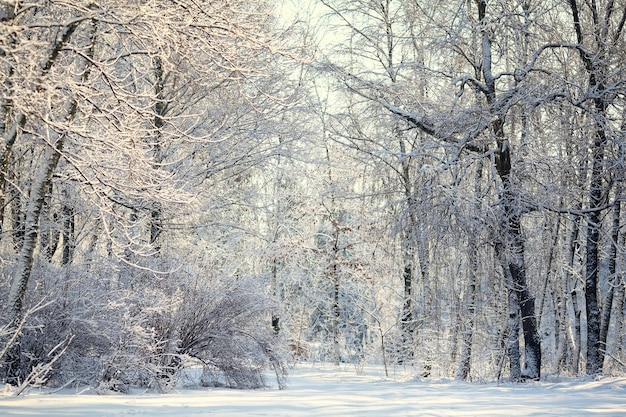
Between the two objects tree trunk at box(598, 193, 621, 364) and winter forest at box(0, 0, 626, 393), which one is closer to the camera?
winter forest at box(0, 0, 626, 393)

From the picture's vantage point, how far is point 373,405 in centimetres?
523

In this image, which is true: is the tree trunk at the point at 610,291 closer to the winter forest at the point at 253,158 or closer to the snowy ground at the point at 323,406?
the winter forest at the point at 253,158

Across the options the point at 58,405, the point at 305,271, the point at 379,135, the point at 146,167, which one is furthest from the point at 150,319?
the point at 305,271

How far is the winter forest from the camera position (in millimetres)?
5824

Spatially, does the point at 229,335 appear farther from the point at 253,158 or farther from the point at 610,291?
the point at 610,291

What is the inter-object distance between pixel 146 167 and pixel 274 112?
23.0 feet

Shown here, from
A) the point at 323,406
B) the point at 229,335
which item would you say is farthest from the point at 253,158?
the point at 323,406

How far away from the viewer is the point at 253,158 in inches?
488

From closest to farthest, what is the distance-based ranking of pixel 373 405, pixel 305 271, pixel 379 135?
pixel 373 405 → pixel 379 135 → pixel 305 271

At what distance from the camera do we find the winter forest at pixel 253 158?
5.82 m

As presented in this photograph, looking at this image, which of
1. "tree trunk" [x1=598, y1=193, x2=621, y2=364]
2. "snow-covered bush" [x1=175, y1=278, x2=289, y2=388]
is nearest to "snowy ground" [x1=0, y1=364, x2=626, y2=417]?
"snow-covered bush" [x1=175, y1=278, x2=289, y2=388]

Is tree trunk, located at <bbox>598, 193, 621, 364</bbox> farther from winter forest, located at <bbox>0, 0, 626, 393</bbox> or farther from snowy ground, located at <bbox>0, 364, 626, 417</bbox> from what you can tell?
snowy ground, located at <bbox>0, 364, 626, 417</bbox>

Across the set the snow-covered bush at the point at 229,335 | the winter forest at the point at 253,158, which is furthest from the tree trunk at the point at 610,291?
the snow-covered bush at the point at 229,335

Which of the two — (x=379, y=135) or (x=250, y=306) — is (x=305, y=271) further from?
(x=250, y=306)
